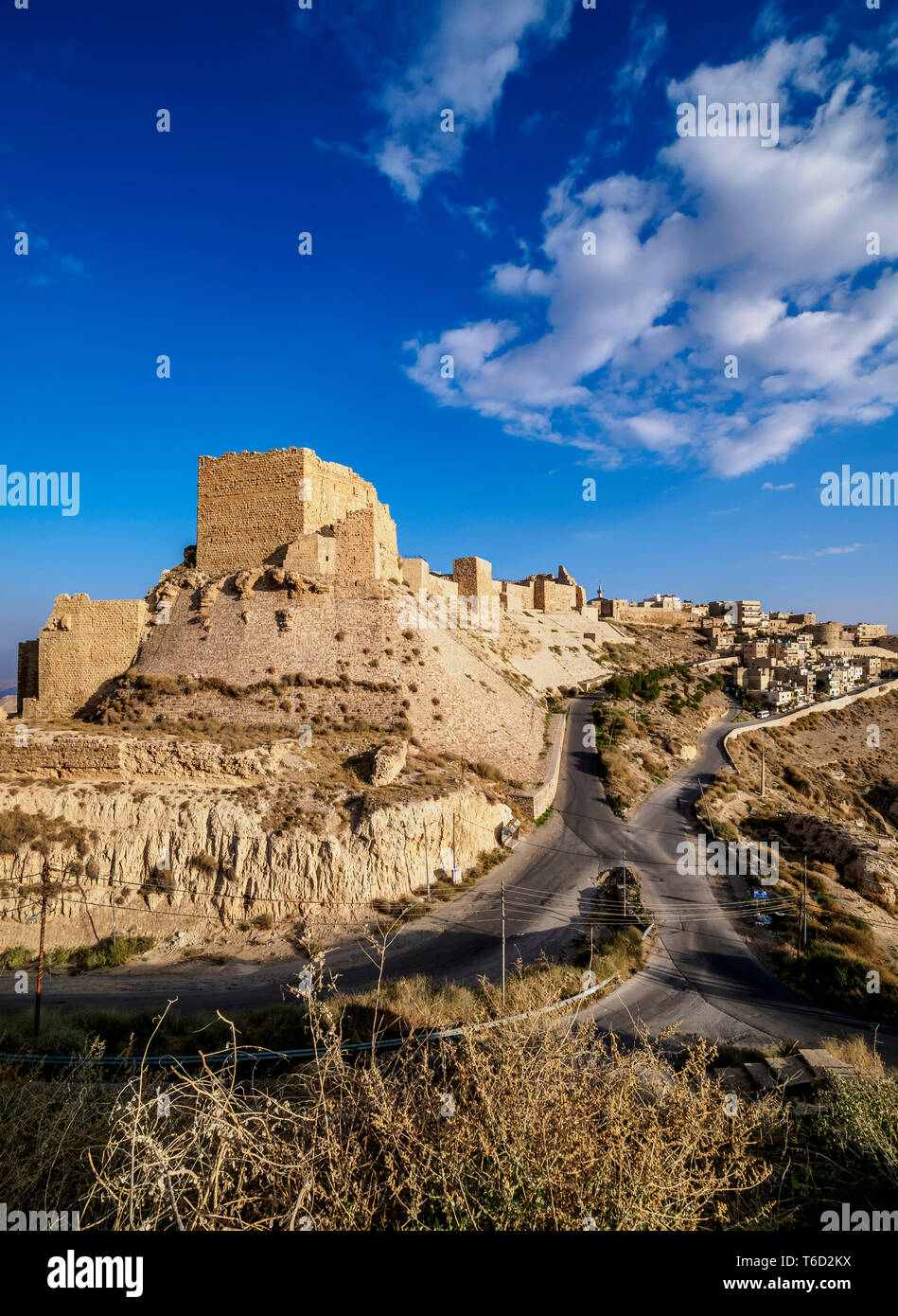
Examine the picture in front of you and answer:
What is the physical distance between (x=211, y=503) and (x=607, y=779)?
21865 mm

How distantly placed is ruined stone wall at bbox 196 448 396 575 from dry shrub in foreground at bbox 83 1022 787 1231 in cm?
2361

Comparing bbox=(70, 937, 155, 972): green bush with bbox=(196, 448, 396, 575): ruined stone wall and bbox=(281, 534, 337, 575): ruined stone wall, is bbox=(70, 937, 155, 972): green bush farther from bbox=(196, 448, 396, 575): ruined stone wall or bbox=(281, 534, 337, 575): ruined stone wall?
bbox=(196, 448, 396, 575): ruined stone wall

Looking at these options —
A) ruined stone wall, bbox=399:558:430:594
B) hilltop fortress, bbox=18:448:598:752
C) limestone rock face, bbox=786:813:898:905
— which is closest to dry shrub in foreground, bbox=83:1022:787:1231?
hilltop fortress, bbox=18:448:598:752

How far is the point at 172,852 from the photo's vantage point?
14.2 metres

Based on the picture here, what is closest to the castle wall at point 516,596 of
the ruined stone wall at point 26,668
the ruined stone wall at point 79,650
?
the ruined stone wall at point 79,650

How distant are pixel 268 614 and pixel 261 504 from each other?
5.67 metres

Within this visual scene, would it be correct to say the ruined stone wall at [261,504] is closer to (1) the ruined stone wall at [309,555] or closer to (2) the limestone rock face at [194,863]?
(1) the ruined stone wall at [309,555]

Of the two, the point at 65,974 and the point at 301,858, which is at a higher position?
the point at 301,858

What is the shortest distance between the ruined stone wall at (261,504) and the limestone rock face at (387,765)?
11.6m

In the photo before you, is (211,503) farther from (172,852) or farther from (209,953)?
(209,953)

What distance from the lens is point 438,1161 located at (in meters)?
3.05

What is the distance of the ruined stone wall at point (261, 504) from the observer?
81.6 ft

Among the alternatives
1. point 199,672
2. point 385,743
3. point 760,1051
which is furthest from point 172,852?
point 760,1051

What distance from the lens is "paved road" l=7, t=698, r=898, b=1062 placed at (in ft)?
34.4
